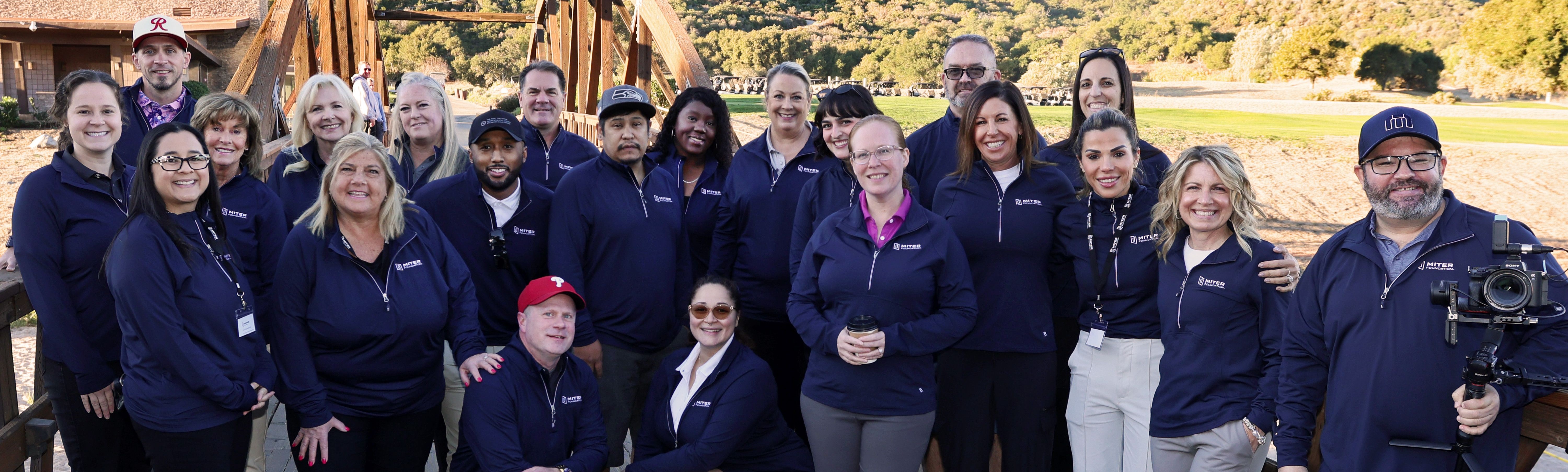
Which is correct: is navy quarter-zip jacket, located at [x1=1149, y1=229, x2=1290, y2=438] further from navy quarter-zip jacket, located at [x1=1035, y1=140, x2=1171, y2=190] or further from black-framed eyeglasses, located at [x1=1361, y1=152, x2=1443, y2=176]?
navy quarter-zip jacket, located at [x1=1035, y1=140, x2=1171, y2=190]

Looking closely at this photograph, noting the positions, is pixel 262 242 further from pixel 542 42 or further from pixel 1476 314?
pixel 542 42

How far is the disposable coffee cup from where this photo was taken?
3264 mm

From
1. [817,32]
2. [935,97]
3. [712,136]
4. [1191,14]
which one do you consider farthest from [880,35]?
[712,136]

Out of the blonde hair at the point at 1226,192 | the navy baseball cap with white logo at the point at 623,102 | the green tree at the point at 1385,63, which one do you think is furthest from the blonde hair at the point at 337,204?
the green tree at the point at 1385,63

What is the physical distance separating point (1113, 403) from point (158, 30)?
14.4 ft

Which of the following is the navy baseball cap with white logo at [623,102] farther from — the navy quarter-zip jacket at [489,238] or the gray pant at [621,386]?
the gray pant at [621,386]

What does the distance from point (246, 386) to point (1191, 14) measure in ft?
297

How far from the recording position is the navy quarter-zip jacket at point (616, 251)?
3863 millimetres

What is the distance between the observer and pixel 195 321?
3.06 meters

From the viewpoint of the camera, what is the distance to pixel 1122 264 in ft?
11.1

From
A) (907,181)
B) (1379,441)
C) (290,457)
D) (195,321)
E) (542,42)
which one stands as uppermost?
(542,42)

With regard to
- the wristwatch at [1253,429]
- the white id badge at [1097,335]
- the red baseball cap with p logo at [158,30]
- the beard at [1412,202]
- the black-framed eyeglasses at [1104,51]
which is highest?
the red baseball cap with p logo at [158,30]

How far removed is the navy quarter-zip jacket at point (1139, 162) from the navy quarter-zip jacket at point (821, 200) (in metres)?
0.55

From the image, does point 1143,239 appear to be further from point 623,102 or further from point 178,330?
point 178,330
